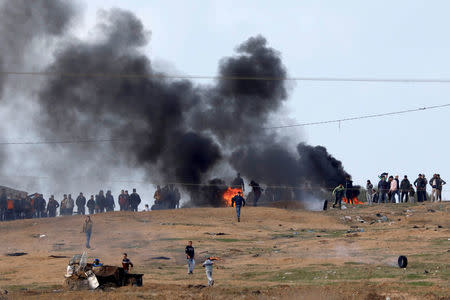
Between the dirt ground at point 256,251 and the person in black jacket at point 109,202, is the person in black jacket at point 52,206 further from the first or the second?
the dirt ground at point 256,251

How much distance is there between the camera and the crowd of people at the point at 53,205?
44.3 metres

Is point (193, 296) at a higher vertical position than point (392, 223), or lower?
lower

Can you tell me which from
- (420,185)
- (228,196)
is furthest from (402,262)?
(228,196)

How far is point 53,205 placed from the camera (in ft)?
147

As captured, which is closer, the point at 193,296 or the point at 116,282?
the point at 193,296

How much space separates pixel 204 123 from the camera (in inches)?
2339

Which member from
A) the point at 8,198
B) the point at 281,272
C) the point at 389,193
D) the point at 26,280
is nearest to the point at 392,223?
the point at 389,193

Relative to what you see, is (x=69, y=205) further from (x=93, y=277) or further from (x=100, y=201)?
(x=93, y=277)

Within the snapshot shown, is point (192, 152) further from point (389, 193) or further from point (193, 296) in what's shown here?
point (193, 296)

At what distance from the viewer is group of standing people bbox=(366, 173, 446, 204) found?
42062mm

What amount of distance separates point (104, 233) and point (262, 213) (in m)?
9.52

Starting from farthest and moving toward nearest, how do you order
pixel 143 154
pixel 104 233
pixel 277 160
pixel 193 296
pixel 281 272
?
pixel 277 160 → pixel 143 154 → pixel 104 233 → pixel 281 272 → pixel 193 296

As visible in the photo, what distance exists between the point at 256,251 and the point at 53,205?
17.2 meters

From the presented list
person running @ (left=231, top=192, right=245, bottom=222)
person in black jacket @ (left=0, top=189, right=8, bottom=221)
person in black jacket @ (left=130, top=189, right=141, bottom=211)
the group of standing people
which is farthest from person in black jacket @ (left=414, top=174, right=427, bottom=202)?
person in black jacket @ (left=0, top=189, right=8, bottom=221)
